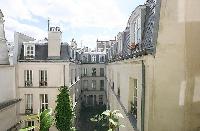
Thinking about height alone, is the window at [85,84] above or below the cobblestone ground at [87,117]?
above

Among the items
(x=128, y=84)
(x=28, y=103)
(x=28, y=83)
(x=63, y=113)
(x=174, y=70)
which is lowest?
(x=63, y=113)

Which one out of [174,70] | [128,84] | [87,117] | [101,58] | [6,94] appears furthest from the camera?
[101,58]

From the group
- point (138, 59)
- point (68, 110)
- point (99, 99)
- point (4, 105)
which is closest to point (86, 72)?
point (99, 99)

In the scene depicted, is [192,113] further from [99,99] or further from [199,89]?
[99,99]

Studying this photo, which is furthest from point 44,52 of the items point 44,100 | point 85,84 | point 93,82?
point 93,82

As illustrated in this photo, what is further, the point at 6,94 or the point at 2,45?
the point at 2,45

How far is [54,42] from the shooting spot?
31531mm

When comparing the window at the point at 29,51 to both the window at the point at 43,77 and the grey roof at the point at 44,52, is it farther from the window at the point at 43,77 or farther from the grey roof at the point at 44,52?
the window at the point at 43,77

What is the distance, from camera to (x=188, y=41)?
7.57 m

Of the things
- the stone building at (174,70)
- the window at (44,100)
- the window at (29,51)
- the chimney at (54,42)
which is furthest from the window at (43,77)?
the stone building at (174,70)

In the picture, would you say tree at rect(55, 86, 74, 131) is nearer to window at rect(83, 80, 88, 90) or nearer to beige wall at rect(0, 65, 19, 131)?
beige wall at rect(0, 65, 19, 131)

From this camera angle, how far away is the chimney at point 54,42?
3120 centimetres

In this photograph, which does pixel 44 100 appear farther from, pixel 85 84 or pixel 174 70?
pixel 85 84

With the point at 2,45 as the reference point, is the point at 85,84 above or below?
below
